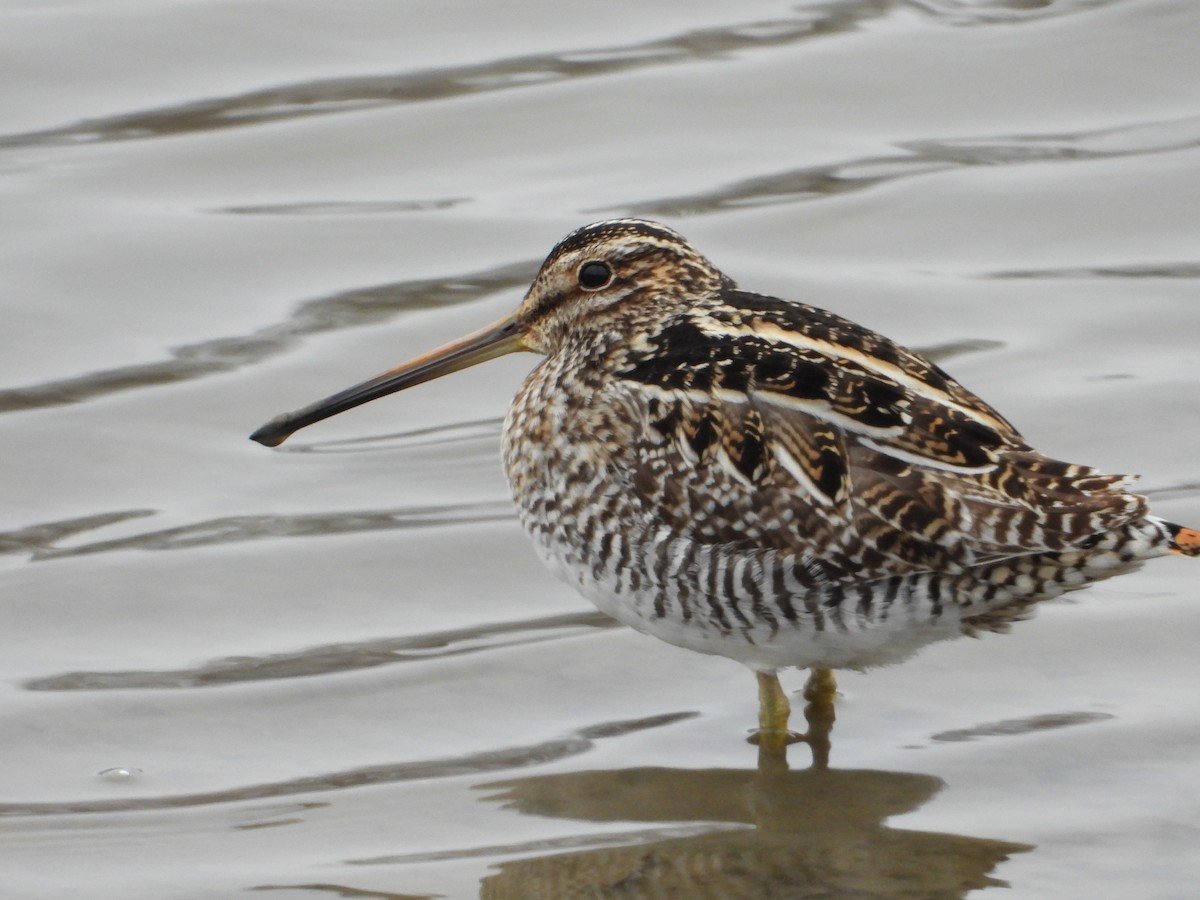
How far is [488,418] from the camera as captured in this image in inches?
309

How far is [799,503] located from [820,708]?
0.83 m

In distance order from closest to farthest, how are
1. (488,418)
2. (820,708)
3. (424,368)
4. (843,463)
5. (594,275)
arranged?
1. (843,463)
2. (820,708)
3. (594,275)
4. (424,368)
5. (488,418)

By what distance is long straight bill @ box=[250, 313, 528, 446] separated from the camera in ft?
21.4

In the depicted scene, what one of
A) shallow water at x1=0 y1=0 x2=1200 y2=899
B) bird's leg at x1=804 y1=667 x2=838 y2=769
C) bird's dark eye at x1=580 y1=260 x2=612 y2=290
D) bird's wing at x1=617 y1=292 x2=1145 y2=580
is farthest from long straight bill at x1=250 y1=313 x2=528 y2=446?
bird's leg at x1=804 y1=667 x2=838 y2=769

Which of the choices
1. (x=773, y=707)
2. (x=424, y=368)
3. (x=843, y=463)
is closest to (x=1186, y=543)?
(x=843, y=463)

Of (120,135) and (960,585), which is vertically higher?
(120,135)

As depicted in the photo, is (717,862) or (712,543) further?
(712,543)

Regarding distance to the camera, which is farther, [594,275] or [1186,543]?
[594,275]

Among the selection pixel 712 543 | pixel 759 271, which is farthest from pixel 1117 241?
pixel 712 543

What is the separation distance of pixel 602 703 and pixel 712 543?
2.38 feet

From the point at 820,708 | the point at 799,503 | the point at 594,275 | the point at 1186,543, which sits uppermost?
the point at 594,275

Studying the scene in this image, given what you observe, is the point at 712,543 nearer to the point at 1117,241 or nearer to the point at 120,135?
the point at 1117,241

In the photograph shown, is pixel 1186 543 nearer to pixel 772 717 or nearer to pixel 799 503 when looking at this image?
pixel 799 503

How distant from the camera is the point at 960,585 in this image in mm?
5422
